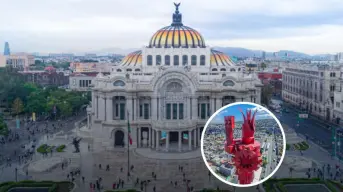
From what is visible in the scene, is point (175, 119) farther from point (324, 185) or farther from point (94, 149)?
point (324, 185)

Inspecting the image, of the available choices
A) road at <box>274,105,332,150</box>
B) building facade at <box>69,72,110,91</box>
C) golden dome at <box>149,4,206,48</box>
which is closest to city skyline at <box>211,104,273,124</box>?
road at <box>274,105,332,150</box>

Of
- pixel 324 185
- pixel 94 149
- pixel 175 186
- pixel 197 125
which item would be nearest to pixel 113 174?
pixel 175 186

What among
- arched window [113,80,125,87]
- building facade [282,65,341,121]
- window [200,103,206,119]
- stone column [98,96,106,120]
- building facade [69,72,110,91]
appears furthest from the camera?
building facade [69,72,110,91]

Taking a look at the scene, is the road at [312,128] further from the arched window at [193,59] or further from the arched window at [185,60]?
the arched window at [185,60]

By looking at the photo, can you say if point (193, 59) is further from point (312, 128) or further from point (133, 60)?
point (312, 128)

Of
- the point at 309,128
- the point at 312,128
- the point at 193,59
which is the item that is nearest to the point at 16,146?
the point at 193,59

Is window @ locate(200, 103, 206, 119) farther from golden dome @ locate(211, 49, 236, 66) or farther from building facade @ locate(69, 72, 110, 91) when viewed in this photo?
building facade @ locate(69, 72, 110, 91)
